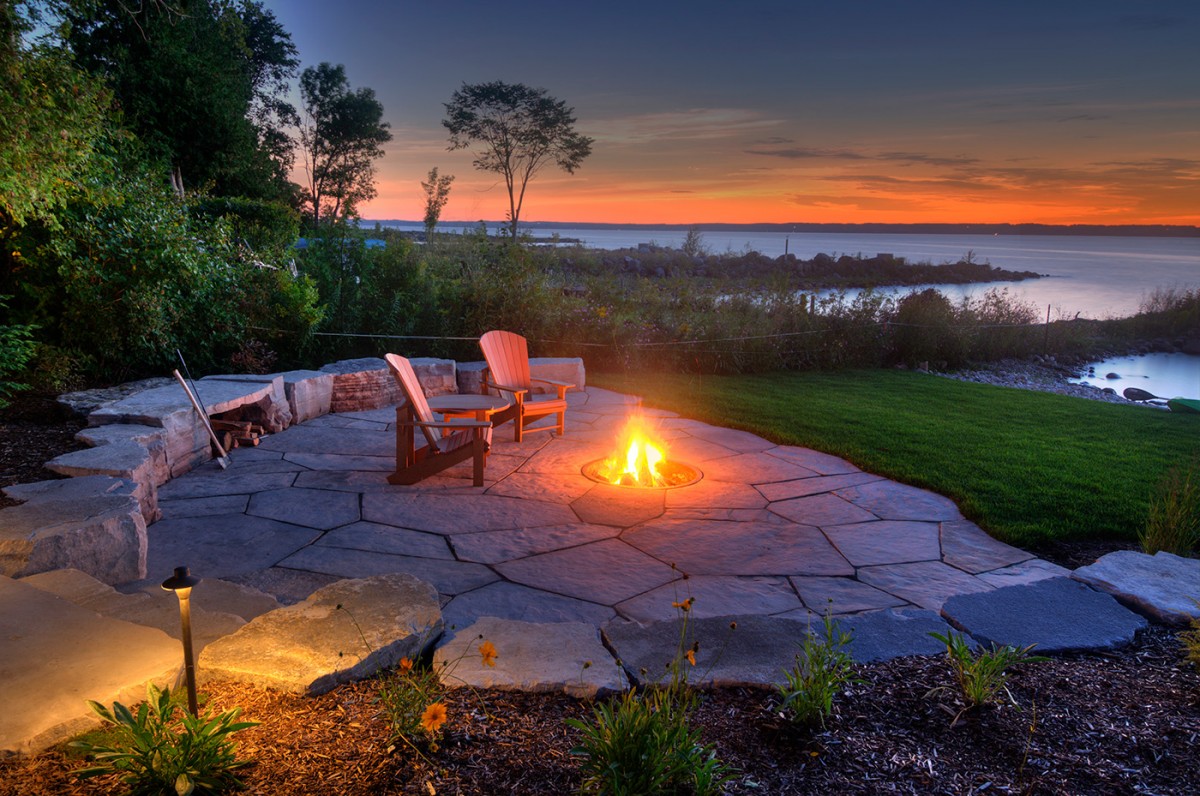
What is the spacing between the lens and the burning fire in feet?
15.2

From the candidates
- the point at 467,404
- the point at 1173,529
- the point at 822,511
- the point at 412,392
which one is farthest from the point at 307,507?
the point at 1173,529

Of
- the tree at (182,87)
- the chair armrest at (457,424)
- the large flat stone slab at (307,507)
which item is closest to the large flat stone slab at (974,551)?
the chair armrest at (457,424)

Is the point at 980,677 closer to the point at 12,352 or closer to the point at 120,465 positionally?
the point at 120,465

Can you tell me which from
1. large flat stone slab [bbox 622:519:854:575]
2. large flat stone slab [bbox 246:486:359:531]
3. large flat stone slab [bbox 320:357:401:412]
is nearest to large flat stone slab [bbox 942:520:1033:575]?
large flat stone slab [bbox 622:519:854:575]

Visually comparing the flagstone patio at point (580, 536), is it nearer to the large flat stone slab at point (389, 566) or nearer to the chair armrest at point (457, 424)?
the large flat stone slab at point (389, 566)

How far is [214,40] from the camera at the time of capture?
13.9 metres

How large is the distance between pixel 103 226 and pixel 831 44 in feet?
39.6

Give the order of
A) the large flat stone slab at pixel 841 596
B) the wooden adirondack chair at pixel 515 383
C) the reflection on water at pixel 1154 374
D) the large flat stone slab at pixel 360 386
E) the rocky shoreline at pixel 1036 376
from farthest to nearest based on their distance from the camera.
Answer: the reflection on water at pixel 1154 374 < the rocky shoreline at pixel 1036 376 < the large flat stone slab at pixel 360 386 < the wooden adirondack chair at pixel 515 383 < the large flat stone slab at pixel 841 596

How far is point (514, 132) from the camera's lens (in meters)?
30.9

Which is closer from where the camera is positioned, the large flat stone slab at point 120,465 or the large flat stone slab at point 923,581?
the large flat stone slab at point 923,581

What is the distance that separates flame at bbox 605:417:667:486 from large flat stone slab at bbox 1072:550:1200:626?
2341 millimetres

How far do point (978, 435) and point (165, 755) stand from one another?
628 centimetres

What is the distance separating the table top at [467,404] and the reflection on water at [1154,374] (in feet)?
35.8

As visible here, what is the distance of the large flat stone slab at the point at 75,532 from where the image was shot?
267 cm
